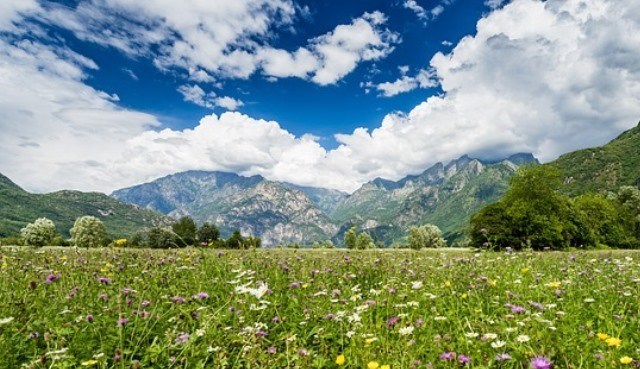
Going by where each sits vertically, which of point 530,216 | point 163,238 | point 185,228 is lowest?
point 163,238

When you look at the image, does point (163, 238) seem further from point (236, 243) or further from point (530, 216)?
point (530, 216)

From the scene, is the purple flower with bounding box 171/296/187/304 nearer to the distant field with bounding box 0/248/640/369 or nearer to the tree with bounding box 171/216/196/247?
the distant field with bounding box 0/248/640/369

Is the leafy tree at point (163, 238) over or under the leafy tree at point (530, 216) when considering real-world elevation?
under

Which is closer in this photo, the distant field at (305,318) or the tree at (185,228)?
the distant field at (305,318)

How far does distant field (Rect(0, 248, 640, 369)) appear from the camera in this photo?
13.5 ft

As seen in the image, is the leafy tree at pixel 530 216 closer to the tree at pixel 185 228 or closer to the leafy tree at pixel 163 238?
the leafy tree at pixel 163 238

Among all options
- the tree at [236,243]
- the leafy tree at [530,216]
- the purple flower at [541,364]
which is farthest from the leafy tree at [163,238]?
the leafy tree at [530,216]

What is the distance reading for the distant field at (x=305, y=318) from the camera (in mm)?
4113

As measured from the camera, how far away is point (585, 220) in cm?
6544

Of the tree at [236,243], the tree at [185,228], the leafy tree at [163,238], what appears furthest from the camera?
the tree at [185,228]

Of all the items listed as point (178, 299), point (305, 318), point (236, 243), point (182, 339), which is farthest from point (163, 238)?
point (182, 339)

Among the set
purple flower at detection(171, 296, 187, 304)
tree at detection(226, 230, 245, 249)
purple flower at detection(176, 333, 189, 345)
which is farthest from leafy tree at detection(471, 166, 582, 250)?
purple flower at detection(176, 333, 189, 345)

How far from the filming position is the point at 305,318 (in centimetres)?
565

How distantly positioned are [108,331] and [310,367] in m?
2.58
